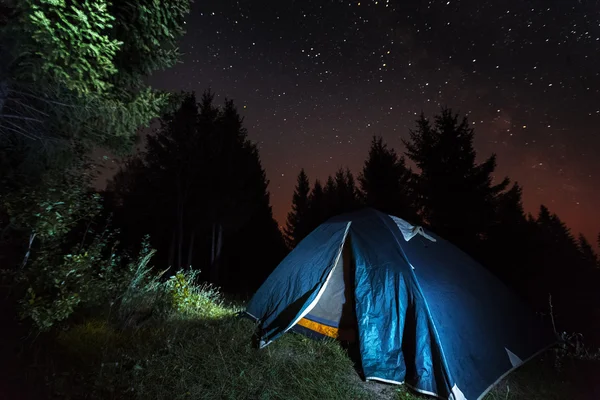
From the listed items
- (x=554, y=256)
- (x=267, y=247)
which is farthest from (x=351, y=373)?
(x=267, y=247)

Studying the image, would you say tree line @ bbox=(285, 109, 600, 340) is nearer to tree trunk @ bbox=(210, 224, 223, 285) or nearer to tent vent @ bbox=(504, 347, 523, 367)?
tent vent @ bbox=(504, 347, 523, 367)

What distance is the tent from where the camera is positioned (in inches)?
134

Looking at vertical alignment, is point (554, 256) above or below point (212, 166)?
below

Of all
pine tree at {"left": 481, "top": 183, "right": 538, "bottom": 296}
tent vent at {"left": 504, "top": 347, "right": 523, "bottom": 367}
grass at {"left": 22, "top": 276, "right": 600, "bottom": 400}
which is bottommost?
grass at {"left": 22, "top": 276, "right": 600, "bottom": 400}

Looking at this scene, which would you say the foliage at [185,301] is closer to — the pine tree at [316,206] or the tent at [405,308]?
the tent at [405,308]

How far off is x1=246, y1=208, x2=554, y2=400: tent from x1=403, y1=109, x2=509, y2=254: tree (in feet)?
26.5

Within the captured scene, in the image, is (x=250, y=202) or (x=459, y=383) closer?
(x=459, y=383)

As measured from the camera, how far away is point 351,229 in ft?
14.9

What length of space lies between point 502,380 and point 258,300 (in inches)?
145

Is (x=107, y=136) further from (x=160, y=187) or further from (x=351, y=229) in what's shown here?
(x=160, y=187)

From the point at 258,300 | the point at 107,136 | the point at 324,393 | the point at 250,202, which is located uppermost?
the point at 250,202

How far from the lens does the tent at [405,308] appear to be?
134 inches

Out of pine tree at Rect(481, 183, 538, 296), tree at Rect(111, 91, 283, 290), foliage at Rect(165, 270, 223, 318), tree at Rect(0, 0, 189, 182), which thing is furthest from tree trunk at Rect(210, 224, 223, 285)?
pine tree at Rect(481, 183, 538, 296)

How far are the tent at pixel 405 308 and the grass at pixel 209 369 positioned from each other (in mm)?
249
